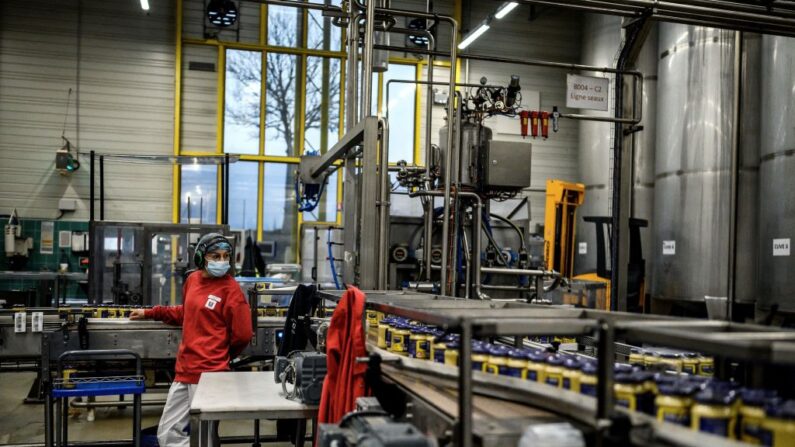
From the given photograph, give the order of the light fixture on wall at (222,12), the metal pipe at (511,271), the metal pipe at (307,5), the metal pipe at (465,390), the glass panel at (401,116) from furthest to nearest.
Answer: the glass panel at (401,116) → the light fixture on wall at (222,12) → the metal pipe at (307,5) → the metal pipe at (511,271) → the metal pipe at (465,390)

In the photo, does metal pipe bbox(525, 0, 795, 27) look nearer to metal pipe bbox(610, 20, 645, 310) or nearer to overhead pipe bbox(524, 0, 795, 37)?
overhead pipe bbox(524, 0, 795, 37)

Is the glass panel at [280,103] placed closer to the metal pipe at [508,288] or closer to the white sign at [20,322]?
the metal pipe at [508,288]

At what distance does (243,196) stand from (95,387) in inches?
271

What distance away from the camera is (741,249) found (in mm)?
6180

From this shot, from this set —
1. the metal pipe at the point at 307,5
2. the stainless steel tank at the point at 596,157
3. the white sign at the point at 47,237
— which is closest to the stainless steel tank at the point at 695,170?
the stainless steel tank at the point at 596,157

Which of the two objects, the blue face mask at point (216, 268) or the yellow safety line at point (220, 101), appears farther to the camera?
the yellow safety line at point (220, 101)

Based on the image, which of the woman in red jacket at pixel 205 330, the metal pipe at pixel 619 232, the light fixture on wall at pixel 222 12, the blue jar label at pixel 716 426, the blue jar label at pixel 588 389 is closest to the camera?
the blue jar label at pixel 716 426

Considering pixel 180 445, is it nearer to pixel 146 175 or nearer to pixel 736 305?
pixel 736 305

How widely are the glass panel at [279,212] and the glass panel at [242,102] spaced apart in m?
0.47

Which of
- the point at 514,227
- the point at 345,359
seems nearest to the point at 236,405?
the point at 345,359

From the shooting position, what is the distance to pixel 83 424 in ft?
17.8

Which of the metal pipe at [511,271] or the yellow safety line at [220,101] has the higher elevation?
the yellow safety line at [220,101]

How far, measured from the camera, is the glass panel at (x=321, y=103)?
10.7m

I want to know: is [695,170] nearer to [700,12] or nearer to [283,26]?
[700,12]
